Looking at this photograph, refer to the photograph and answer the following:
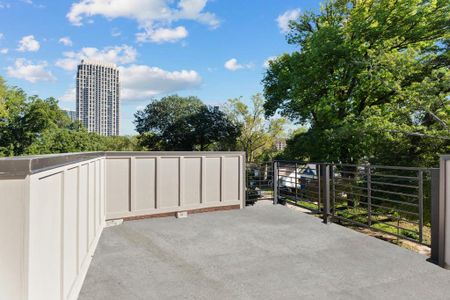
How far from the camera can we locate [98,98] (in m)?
73.1

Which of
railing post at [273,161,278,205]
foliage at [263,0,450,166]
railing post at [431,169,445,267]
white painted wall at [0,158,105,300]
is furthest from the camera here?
foliage at [263,0,450,166]

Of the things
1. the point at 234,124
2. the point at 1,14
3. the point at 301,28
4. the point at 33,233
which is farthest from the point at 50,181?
the point at 1,14

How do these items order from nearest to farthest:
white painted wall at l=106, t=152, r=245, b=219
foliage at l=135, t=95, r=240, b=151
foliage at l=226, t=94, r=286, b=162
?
white painted wall at l=106, t=152, r=245, b=219, foliage at l=226, t=94, r=286, b=162, foliage at l=135, t=95, r=240, b=151

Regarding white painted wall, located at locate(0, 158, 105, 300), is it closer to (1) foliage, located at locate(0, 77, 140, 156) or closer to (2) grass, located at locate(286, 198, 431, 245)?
(2) grass, located at locate(286, 198, 431, 245)

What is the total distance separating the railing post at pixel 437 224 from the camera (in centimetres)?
333

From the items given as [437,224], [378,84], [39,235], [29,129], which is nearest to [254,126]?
[378,84]

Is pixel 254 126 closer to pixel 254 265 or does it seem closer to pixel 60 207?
pixel 254 265

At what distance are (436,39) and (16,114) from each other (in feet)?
100

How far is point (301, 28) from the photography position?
51.0 feet

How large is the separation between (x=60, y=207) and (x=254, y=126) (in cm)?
2679

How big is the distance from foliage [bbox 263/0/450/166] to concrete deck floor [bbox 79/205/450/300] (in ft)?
22.8

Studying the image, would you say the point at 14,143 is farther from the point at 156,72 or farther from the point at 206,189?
the point at 156,72

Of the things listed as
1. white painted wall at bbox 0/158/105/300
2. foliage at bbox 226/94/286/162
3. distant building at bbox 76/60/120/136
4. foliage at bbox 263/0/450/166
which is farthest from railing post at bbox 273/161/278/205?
distant building at bbox 76/60/120/136

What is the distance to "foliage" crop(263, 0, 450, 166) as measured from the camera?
988 centimetres
